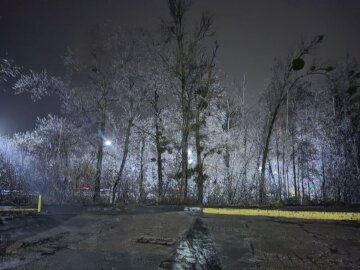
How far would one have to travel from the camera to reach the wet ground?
442 centimetres

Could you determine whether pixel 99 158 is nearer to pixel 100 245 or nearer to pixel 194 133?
pixel 194 133

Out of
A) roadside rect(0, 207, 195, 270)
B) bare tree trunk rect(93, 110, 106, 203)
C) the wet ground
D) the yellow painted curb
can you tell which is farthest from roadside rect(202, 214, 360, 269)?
bare tree trunk rect(93, 110, 106, 203)

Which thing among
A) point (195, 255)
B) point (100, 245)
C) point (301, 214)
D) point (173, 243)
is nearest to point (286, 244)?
point (195, 255)

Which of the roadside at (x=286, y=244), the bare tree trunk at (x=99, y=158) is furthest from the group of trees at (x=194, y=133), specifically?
the roadside at (x=286, y=244)

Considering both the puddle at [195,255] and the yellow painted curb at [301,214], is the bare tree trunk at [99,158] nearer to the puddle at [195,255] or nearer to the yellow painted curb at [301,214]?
the yellow painted curb at [301,214]

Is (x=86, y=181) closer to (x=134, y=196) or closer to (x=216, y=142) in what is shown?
(x=134, y=196)

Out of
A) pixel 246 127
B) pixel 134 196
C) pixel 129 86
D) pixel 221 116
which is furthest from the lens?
pixel 221 116

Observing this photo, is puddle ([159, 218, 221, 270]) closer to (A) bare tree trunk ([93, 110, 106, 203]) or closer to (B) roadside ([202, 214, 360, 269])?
(B) roadside ([202, 214, 360, 269])

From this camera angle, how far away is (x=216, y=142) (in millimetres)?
21531

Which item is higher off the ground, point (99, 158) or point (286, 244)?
point (99, 158)

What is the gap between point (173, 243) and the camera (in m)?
5.55

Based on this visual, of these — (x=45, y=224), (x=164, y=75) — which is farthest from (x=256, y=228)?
(x=164, y=75)

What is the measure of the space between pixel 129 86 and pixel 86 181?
7.20 metres

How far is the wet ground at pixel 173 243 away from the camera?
4.42 m
